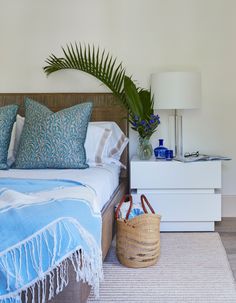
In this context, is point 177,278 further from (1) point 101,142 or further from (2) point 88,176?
(1) point 101,142

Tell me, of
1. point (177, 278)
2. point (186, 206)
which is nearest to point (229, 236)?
point (186, 206)

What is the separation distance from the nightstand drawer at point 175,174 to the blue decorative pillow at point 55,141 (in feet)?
1.83

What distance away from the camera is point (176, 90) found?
3436 millimetres

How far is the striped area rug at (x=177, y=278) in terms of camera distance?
2.21 meters

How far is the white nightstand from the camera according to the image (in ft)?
11.1

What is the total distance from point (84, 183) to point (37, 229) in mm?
728

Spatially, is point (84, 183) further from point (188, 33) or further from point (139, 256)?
point (188, 33)

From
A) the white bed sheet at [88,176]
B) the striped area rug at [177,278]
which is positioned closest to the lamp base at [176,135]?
the white bed sheet at [88,176]

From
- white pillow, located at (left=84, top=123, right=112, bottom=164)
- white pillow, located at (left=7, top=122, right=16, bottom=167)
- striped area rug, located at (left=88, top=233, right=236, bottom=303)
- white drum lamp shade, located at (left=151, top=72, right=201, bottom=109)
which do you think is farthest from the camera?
white drum lamp shade, located at (left=151, top=72, right=201, bottom=109)

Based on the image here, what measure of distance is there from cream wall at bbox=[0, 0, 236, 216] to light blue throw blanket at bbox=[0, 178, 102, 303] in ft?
7.08

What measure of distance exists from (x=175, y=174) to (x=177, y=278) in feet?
3.53

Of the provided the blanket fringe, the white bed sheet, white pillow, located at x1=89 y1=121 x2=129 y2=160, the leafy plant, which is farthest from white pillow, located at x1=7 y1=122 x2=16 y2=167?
the blanket fringe

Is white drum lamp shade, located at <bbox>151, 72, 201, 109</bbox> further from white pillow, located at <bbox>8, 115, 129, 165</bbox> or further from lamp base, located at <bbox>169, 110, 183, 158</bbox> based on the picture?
white pillow, located at <bbox>8, 115, 129, 165</bbox>

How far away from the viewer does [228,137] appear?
3.82 metres
